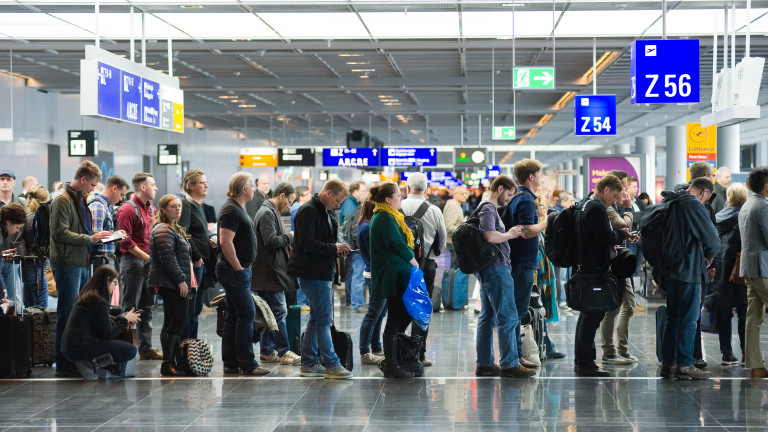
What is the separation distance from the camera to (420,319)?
7.38m

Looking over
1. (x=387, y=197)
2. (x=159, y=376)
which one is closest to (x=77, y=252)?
(x=159, y=376)

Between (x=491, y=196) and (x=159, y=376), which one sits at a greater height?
(x=491, y=196)

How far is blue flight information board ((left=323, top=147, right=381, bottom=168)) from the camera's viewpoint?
2861cm

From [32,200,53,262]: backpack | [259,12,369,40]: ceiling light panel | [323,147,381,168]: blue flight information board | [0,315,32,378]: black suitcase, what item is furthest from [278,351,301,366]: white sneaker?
[323,147,381,168]: blue flight information board

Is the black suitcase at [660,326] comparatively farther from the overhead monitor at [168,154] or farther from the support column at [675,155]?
the support column at [675,155]

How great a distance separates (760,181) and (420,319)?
3.01 m

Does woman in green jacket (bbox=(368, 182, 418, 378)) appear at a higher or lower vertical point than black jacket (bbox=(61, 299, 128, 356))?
higher

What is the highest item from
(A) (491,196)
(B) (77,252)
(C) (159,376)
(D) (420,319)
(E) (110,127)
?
(E) (110,127)

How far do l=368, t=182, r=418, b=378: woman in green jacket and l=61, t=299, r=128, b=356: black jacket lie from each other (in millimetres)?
2200

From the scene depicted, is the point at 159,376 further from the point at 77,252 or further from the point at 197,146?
the point at 197,146

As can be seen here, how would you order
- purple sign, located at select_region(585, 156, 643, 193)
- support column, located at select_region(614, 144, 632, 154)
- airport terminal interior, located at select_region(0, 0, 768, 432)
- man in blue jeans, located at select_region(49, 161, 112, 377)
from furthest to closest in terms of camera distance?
1. support column, located at select_region(614, 144, 632, 154)
2. purple sign, located at select_region(585, 156, 643, 193)
3. man in blue jeans, located at select_region(49, 161, 112, 377)
4. airport terminal interior, located at select_region(0, 0, 768, 432)

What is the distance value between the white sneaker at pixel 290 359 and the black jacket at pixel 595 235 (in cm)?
272

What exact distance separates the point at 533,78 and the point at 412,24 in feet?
6.81

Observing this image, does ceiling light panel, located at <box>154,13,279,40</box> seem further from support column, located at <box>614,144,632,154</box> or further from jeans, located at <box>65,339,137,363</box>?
support column, located at <box>614,144,632,154</box>
